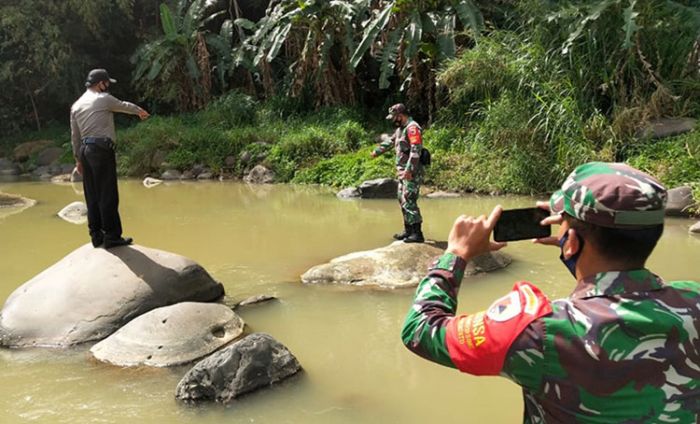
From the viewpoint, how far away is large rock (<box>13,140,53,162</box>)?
803 inches

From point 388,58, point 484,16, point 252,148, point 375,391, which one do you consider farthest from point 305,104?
point 375,391

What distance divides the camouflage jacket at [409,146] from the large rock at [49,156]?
15.4 meters

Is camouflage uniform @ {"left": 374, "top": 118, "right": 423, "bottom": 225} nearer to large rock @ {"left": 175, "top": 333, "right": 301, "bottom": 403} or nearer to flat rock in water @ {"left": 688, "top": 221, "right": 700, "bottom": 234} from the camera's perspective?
flat rock in water @ {"left": 688, "top": 221, "right": 700, "bottom": 234}

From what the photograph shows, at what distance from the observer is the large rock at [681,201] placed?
902 cm

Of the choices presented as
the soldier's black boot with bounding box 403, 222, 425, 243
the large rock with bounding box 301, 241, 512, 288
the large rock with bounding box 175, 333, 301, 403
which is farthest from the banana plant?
the large rock with bounding box 175, 333, 301, 403

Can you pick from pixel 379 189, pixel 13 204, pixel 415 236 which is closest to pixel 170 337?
pixel 415 236

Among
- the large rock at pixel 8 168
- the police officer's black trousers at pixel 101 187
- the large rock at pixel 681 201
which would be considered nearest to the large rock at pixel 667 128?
the large rock at pixel 681 201

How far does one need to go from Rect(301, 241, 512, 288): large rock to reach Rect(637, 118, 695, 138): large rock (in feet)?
17.5

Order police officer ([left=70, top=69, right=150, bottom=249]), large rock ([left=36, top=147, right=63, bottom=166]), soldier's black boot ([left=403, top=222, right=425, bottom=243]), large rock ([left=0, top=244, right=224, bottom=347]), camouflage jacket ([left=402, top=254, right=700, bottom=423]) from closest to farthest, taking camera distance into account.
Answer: camouflage jacket ([left=402, top=254, right=700, bottom=423]) < large rock ([left=0, top=244, right=224, bottom=347]) < police officer ([left=70, top=69, right=150, bottom=249]) < soldier's black boot ([left=403, top=222, right=425, bottom=243]) < large rock ([left=36, top=147, right=63, bottom=166])

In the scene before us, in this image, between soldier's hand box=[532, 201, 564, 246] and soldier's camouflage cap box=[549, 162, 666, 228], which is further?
soldier's hand box=[532, 201, 564, 246]

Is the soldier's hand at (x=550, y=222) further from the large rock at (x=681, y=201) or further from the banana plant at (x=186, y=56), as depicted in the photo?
the banana plant at (x=186, y=56)

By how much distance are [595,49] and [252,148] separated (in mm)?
8625

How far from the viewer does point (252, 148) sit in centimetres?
1628

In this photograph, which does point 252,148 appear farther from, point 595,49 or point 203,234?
point 595,49
